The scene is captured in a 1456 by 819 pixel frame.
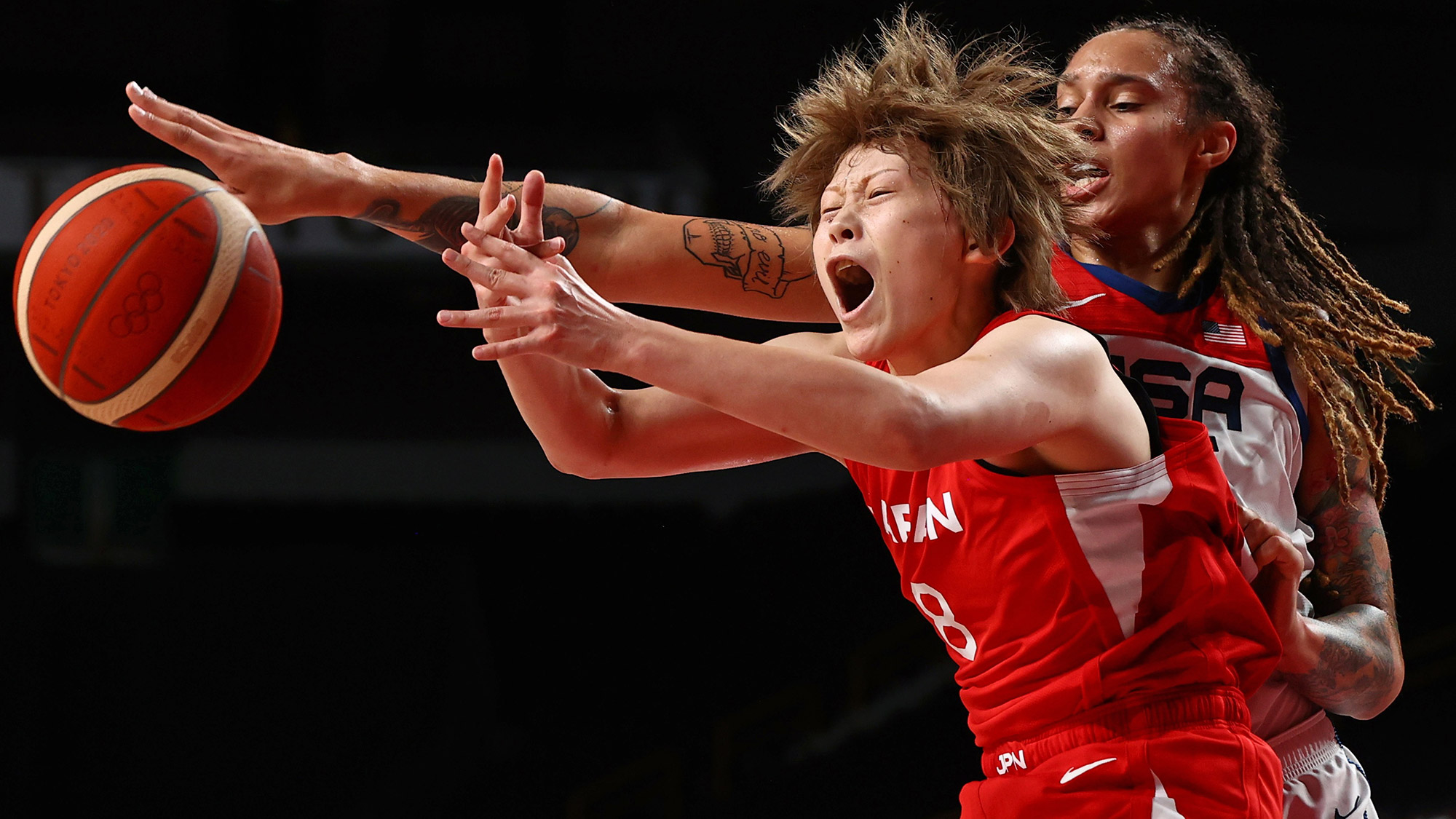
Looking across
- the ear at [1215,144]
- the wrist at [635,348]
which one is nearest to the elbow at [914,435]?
the wrist at [635,348]

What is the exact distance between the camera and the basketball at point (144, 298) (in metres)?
1.81

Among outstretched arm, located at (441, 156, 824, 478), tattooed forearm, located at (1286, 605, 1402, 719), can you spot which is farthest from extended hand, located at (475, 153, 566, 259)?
tattooed forearm, located at (1286, 605, 1402, 719)

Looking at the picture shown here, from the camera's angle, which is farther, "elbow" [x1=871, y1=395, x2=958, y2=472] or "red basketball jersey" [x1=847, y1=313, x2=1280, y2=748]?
"red basketball jersey" [x1=847, y1=313, x2=1280, y2=748]

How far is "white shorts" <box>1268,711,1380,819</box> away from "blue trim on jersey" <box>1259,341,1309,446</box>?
0.51 meters

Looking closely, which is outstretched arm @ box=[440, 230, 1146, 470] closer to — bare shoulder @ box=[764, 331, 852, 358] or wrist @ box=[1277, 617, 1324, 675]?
bare shoulder @ box=[764, 331, 852, 358]

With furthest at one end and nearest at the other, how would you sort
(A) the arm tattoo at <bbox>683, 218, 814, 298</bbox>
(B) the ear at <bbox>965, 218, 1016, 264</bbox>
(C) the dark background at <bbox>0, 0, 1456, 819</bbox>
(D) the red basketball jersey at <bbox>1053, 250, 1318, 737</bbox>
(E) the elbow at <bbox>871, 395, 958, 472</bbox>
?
(C) the dark background at <bbox>0, 0, 1456, 819</bbox>
(A) the arm tattoo at <bbox>683, 218, 814, 298</bbox>
(D) the red basketball jersey at <bbox>1053, 250, 1318, 737</bbox>
(B) the ear at <bbox>965, 218, 1016, 264</bbox>
(E) the elbow at <bbox>871, 395, 958, 472</bbox>

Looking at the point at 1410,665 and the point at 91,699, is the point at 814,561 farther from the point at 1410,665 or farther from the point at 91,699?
the point at 91,699

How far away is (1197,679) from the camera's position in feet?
5.20

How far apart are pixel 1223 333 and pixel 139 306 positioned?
1.73m

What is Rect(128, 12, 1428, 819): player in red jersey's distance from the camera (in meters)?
2.03

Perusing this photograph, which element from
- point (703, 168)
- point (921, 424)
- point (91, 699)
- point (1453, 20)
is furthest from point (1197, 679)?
point (1453, 20)

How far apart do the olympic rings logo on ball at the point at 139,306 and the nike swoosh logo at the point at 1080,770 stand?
144 cm

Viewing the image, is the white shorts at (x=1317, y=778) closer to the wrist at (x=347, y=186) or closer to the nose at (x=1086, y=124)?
the nose at (x=1086, y=124)

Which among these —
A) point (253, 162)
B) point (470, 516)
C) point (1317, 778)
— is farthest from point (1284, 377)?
point (470, 516)
